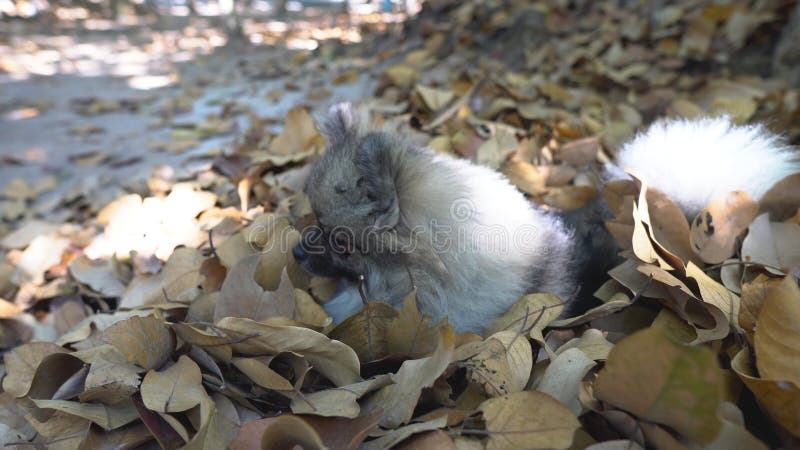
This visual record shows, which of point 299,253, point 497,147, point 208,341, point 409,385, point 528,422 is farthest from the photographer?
point 497,147

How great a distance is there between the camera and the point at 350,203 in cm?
164

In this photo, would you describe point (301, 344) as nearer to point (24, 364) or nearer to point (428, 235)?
point (428, 235)

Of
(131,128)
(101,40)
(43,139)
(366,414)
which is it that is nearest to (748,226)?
(366,414)

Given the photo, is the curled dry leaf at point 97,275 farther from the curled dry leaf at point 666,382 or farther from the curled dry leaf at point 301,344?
the curled dry leaf at point 666,382

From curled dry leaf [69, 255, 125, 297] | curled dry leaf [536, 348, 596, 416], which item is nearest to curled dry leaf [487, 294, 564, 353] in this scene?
curled dry leaf [536, 348, 596, 416]

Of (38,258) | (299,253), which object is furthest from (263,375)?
(38,258)

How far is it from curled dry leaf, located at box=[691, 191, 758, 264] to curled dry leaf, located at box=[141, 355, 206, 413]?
1.40m

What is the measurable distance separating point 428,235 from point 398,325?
33 cm

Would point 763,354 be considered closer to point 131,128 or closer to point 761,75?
point 761,75

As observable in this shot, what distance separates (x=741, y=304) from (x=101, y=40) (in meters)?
11.5

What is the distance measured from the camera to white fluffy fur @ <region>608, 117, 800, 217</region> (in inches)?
72.0

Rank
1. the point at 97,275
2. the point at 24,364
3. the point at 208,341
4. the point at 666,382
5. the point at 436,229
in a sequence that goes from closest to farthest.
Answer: the point at 666,382, the point at 208,341, the point at 24,364, the point at 436,229, the point at 97,275

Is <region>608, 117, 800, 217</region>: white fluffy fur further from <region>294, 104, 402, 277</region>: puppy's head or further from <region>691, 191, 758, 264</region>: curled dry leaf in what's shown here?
<region>294, 104, 402, 277</region>: puppy's head

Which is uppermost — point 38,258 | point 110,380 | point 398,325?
point 398,325
